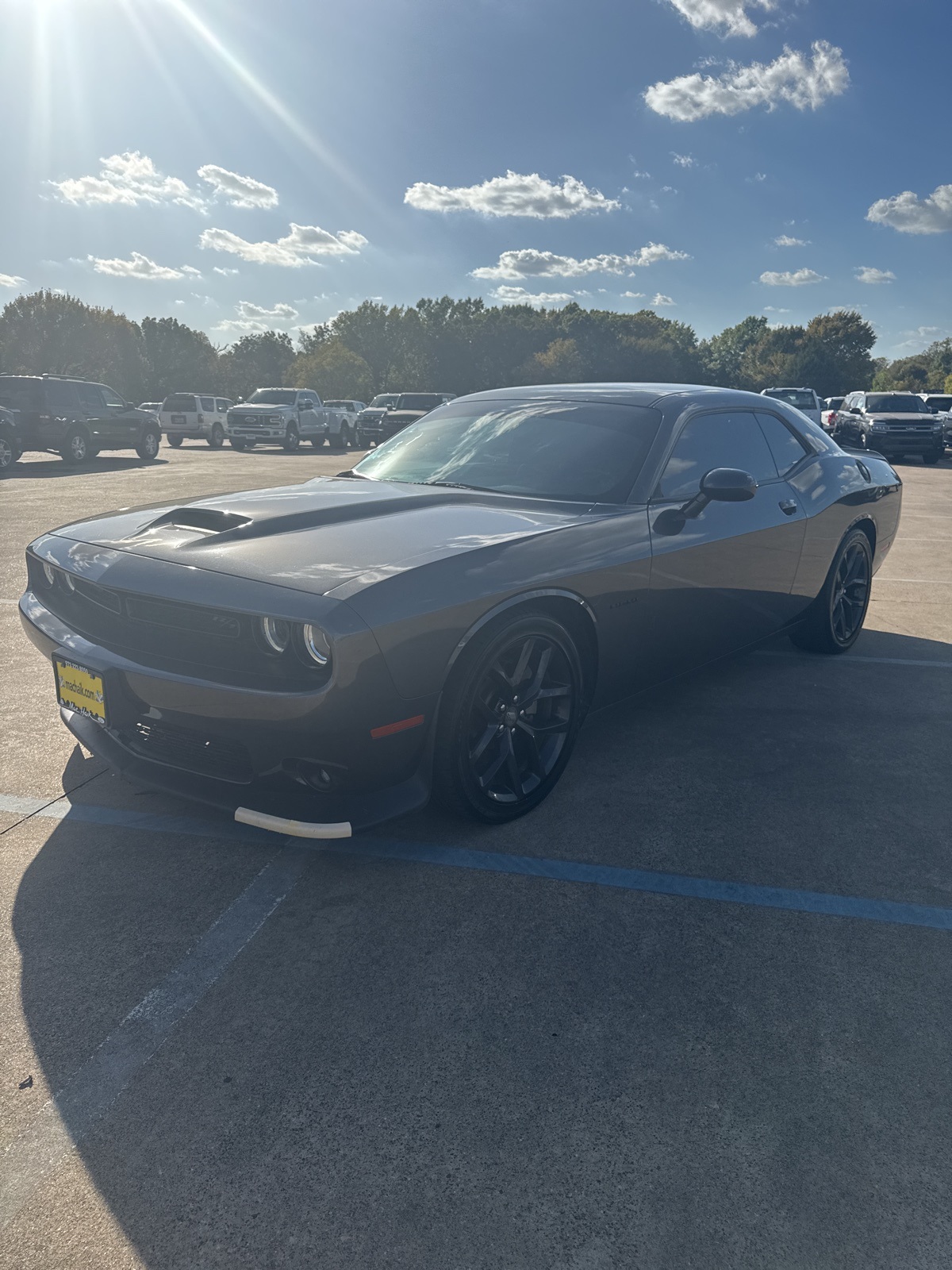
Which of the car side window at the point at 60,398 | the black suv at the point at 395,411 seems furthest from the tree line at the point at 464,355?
the car side window at the point at 60,398

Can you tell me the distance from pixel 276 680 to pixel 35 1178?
1231mm

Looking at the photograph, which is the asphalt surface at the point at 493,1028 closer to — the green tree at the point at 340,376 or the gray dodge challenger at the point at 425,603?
the gray dodge challenger at the point at 425,603

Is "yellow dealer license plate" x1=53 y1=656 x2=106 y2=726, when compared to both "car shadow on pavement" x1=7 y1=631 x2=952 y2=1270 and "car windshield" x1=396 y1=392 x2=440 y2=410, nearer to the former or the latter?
"car shadow on pavement" x1=7 y1=631 x2=952 y2=1270

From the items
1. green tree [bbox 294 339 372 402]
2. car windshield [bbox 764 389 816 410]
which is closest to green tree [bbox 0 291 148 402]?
green tree [bbox 294 339 372 402]

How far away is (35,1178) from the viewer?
1732 millimetres

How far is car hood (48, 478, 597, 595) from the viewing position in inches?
106

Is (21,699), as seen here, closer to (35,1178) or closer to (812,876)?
(35,1178)

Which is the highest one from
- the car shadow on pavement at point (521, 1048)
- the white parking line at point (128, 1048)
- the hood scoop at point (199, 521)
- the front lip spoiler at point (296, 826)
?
the hood scoop at point (199, 521)

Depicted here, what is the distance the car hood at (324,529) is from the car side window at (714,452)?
57 cm

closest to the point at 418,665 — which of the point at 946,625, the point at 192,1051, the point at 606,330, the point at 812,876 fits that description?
the point at 192,1051

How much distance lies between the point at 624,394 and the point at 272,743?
2.45m

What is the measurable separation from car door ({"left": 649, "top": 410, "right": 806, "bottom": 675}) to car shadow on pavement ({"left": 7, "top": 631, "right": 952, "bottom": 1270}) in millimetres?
800

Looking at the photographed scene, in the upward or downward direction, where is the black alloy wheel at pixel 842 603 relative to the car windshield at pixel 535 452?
downward

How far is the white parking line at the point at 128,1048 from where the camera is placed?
1.76 metres
